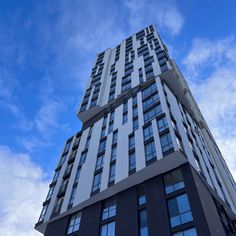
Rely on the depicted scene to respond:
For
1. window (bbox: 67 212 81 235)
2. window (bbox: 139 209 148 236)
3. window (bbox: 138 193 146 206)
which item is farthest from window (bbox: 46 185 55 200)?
window (bbox: 139 209 148 236)

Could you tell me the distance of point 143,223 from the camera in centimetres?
2241

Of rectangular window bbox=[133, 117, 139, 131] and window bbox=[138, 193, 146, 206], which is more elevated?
rectangular window bbox=[133, 117, 139, 131]

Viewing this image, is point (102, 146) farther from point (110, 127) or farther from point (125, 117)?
point (125, 117)

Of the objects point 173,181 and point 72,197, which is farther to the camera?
point 72,197

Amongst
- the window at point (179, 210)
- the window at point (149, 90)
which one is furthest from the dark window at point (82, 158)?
the window at point (179, 210)

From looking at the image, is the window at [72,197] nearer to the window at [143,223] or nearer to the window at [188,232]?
the window at [143,223]

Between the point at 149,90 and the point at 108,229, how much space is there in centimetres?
2218

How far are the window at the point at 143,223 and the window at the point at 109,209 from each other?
3.54m

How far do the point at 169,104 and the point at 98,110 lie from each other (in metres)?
16.9

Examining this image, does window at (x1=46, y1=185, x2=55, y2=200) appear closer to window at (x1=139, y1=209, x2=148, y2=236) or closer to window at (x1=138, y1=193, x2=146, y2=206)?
window at (x1=138, y1=193, x2=146, y2=206)

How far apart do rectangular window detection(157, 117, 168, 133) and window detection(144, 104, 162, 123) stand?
2.11m

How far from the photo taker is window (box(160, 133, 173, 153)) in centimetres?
2541

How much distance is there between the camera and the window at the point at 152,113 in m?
32.0

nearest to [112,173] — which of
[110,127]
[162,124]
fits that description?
[162,124]
